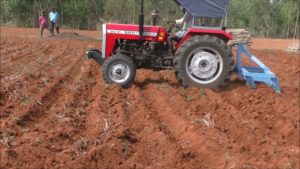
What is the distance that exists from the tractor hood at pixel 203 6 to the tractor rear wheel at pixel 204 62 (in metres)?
0.47

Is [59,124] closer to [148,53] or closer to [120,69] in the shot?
[120,69]

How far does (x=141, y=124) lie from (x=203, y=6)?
323cm

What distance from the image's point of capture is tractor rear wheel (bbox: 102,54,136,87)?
8.73 meters

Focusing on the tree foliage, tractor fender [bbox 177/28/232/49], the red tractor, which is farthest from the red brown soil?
the tree foliage

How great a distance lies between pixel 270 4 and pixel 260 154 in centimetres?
4677

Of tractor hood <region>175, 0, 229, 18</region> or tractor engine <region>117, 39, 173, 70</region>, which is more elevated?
tractor hood <region>175, 0, 229, 18</region>

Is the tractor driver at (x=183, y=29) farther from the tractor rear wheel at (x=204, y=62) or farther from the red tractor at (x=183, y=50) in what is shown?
the tractor rear wheel at (x=204, y=62)

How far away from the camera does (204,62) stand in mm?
8766

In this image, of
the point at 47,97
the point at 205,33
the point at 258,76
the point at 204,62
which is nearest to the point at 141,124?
the point at 47,97

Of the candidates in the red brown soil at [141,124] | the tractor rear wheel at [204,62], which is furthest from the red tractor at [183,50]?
the red brown soil at [141,124]

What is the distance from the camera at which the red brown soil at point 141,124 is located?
4.95m

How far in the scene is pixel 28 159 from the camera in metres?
4.77

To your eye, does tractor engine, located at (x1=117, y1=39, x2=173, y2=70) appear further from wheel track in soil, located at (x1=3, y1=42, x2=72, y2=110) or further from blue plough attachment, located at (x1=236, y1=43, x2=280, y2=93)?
wheel track in soil, located at (x1=3, y1=42, x2=72, y2=110)

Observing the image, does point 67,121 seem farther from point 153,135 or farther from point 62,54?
point 62,54
